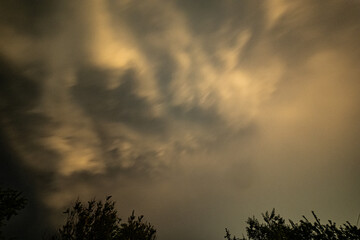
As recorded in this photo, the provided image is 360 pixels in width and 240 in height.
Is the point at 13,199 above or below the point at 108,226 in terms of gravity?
above

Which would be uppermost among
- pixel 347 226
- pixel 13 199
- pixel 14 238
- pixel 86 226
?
pixel 13 199

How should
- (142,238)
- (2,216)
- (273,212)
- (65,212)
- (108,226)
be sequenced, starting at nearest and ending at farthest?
(2,216)
(65,212)
(108,226)
(142,238)
(273,212)

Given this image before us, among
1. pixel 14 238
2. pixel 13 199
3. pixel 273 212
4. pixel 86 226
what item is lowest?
pixel 14 238

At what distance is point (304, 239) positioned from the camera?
53.7ft

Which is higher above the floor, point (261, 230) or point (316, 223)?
point (261, 230)

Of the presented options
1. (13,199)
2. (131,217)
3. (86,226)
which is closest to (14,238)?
(13,199)

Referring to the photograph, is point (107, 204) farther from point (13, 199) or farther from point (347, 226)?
point (347, 226)

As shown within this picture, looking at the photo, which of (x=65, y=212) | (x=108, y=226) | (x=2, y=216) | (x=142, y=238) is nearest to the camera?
(x=2, y=216)

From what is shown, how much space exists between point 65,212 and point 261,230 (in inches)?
1163

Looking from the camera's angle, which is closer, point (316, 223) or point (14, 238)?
point (14, 238)

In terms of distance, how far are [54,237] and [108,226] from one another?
3737 mm

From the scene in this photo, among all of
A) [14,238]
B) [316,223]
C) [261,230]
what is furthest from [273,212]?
[14,238]

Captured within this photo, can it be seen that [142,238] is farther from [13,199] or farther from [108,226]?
[13,199]

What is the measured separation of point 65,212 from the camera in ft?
42.2
